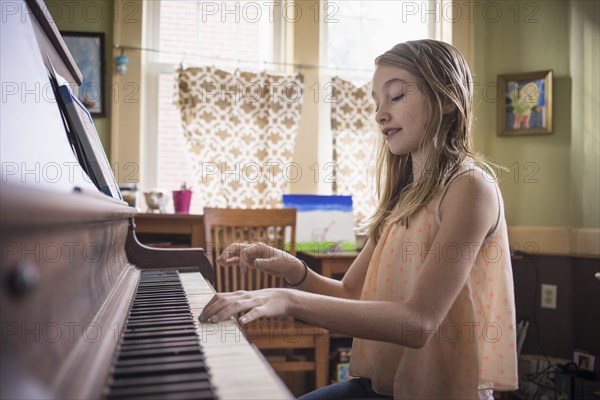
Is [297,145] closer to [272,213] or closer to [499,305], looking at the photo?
[272,213]

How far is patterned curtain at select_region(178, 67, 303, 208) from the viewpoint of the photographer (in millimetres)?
3207

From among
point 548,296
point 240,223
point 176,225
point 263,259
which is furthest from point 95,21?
point 548,296

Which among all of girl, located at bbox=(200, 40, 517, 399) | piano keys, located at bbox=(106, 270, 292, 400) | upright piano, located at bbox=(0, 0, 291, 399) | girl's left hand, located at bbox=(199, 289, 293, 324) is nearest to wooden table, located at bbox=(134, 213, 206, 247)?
girl, located at bbox=(200, 40, 517, 399)

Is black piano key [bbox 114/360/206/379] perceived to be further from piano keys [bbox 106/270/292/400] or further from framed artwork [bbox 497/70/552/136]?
framed artwork [bbox 497/70/552/136]

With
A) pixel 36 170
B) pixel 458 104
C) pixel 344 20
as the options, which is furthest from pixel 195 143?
pixel 36 170

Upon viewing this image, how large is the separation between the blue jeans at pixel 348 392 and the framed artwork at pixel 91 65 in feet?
7.91

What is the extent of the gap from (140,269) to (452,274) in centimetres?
88

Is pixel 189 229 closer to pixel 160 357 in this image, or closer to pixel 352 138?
pixel 352 138

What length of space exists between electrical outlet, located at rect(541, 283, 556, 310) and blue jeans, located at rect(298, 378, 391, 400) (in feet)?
7.51

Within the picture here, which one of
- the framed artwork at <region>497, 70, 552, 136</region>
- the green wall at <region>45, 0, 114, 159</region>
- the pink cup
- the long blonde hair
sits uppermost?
the green wall at <region>45, 0, 114, 159</region>

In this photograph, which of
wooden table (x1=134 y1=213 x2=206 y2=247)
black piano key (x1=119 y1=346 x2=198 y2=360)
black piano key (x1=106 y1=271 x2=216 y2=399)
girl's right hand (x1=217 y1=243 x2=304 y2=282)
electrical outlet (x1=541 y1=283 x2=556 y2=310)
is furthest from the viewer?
electrical outlet (x1=541 y1=283 x2=556 y2=310)

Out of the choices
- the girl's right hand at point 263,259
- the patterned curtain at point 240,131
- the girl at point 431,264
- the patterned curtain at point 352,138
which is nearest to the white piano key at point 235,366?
the girl at point 431,264

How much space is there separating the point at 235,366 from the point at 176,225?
2156 millimetres

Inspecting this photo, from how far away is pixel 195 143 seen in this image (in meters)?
3.21
